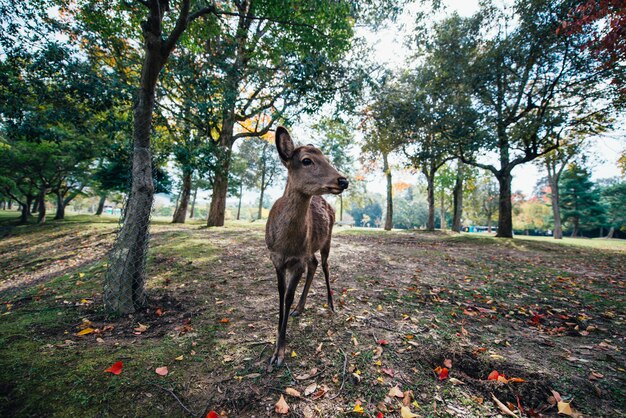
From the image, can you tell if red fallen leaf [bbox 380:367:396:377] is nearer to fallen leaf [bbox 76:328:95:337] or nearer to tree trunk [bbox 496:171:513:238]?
fallen leaf [bbox 76:328:95:337]

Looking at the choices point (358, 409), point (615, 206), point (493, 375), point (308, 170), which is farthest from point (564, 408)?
point (615, 206)

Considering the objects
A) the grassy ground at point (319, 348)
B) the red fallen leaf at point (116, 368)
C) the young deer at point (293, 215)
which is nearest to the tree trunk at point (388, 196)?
the grassy ground at point (319, 348)

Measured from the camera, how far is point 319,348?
3.08m

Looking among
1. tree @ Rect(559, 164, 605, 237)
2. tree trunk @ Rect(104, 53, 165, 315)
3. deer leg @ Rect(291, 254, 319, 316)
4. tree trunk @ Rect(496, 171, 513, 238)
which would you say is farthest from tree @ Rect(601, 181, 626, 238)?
tree trunk @ Rect(104, 53, 165, 315)

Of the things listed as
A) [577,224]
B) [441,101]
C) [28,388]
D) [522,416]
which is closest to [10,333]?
[28,388]

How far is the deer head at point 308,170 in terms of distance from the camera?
2.71m

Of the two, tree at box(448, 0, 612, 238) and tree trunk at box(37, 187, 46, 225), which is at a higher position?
tree at box(448, 0, 612, 238)

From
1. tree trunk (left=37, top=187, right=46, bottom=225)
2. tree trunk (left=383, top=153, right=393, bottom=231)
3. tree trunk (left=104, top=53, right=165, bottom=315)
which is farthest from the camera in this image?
tree trunk (left=383, top=153, right=393, bottom=231)

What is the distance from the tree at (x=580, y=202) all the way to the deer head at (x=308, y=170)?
47.2 meters

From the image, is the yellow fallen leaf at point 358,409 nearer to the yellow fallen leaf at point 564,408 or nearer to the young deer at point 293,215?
the young deer at point 293,215

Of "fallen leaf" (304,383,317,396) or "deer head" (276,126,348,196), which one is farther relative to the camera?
"deer head" (276,126,348,196)

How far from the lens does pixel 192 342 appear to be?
303 centimetres

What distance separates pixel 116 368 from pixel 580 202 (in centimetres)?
5230

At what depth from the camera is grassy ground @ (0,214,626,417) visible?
219 cm
